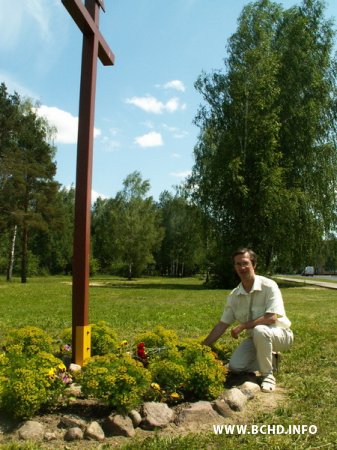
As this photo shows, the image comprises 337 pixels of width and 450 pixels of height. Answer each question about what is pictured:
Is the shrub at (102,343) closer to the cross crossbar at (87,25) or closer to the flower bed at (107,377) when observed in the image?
Result: the flower bed at (107,377)

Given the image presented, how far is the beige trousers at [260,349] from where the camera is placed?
4688 mm

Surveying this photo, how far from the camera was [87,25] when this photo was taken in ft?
16.1

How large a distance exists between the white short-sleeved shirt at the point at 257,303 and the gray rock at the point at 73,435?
2217 millimetres

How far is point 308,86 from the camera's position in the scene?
1016 inches

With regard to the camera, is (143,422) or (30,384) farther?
(143,422)

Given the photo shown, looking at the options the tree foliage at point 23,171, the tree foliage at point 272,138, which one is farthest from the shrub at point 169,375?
the tree foliage at point 23,171

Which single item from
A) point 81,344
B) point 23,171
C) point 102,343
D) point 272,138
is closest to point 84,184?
point 81,344

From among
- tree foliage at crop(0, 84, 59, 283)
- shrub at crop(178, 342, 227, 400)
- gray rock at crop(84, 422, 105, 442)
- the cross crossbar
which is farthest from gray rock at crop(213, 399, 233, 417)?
tree foliage at crop(0, 84, 59, 283)

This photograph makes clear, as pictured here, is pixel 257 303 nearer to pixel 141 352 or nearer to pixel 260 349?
pixel 260 349

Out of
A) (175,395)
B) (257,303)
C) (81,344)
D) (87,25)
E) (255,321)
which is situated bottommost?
(175,395)

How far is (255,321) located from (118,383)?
189cm

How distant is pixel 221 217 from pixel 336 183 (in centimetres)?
646

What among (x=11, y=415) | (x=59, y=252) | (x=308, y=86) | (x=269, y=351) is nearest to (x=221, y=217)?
(x=308, y=86)

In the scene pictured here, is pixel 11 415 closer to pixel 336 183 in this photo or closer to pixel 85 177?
pixel 85 177
